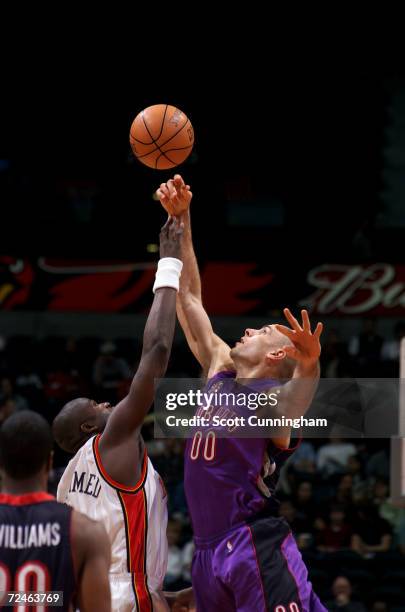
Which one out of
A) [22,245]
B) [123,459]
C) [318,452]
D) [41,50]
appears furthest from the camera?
[41,50]

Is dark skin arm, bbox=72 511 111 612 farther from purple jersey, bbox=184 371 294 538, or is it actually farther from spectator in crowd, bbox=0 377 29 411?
spectator in crowd, bbox=0 377 29 411

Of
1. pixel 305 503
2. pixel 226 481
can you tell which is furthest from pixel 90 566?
pixel 305 503

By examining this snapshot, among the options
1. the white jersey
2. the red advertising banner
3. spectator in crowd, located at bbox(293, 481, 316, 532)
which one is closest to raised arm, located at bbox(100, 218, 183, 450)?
the white jersey

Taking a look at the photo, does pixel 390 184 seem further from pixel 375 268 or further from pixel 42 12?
pixel 42 12

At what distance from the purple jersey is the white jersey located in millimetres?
278

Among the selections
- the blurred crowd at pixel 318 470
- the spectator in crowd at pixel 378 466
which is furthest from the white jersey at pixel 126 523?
the spectator in crowd at pixel 378 466

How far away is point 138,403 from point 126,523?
0.73 meters

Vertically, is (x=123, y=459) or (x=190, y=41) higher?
(x=190, y=41)

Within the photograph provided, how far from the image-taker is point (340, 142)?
17.8 metres

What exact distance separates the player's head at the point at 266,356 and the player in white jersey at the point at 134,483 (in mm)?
725

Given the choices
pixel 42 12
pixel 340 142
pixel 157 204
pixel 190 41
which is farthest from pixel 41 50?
pixel 340 142

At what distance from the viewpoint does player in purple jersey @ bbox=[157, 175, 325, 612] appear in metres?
5.05

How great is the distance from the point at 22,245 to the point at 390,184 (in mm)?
6745

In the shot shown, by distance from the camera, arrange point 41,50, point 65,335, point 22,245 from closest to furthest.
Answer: point 22,245 < point 65,335 < point 41,50
